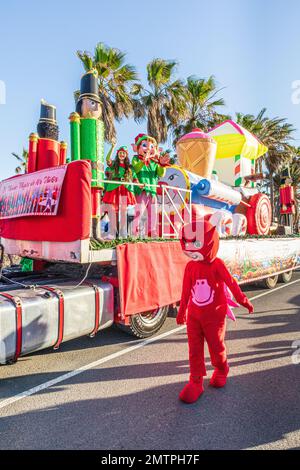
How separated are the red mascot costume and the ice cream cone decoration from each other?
439 centimetres

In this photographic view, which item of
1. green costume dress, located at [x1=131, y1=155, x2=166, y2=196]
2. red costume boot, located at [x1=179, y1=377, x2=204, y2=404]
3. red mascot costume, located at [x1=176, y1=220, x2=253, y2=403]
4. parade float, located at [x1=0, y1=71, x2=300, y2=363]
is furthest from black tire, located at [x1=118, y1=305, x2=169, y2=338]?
green costume dress, located at [x1=131, y1=155, x2=166, y2=196]

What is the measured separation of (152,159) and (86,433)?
4305 millimetres

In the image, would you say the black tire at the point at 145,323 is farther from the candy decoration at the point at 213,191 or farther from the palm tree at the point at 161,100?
the palm tree at the point at 161,100

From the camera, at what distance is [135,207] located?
563 cm

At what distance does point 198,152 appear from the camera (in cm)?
716

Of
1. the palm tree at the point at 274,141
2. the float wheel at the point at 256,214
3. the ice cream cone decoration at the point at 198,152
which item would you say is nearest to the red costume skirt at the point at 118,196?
the ice cream cone decoration at the point at 198,152

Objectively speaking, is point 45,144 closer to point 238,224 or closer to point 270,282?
point 238,224

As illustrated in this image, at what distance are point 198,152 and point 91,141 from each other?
3.58 metres

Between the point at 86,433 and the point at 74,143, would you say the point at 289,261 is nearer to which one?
the point at 74,143

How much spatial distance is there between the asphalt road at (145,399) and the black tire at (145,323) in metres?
0.14

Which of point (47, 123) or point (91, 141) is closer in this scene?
point (91, 141)

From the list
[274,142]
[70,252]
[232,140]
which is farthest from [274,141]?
[70,252]

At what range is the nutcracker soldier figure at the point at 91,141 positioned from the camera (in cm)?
407
